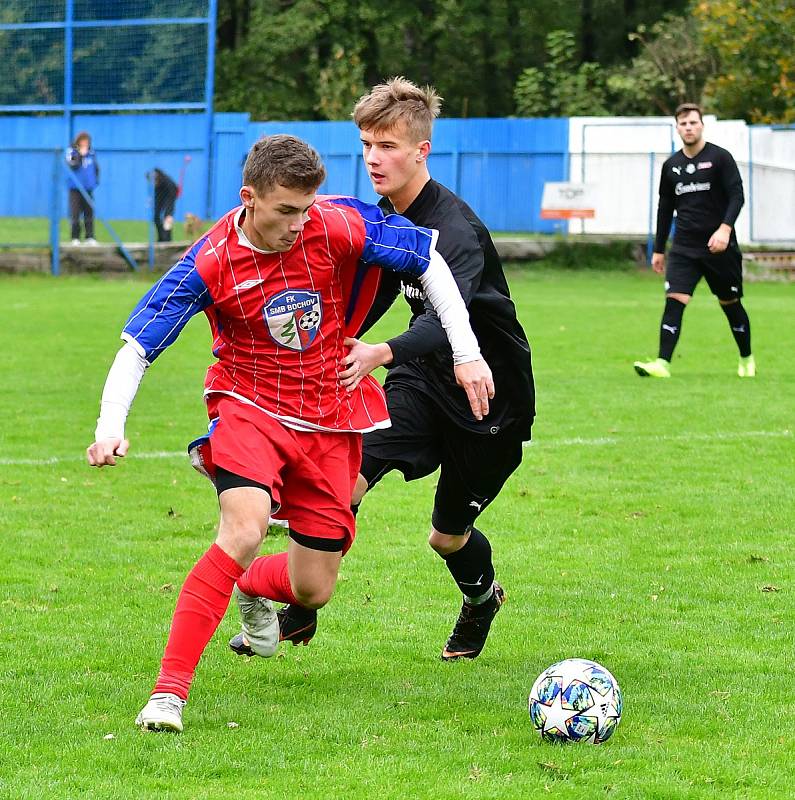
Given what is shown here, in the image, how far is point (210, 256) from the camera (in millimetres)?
4395

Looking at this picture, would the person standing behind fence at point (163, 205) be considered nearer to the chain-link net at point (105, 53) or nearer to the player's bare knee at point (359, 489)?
the chain-link net at point (105, 53)

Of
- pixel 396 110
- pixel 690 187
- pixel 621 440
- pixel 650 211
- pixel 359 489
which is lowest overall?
pixel 621 440

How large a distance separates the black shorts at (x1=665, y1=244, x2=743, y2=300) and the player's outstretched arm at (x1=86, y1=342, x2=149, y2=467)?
862 cm

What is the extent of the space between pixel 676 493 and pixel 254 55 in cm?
3849

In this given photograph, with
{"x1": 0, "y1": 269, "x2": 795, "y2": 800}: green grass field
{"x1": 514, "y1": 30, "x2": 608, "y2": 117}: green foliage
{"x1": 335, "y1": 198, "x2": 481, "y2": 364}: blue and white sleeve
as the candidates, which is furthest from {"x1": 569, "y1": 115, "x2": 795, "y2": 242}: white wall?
{"x1": 335, "y1": 198, "x2": 481, "y2": 364}: blue and white sleeve

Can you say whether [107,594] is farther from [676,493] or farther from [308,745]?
[676,493]

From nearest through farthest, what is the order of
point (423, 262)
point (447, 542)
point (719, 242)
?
1. point (423, 262)
2. point (447, 542)
3. point (719, 242)

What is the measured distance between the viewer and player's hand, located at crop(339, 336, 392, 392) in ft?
15.1

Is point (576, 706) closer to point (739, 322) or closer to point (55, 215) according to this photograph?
point (739, 322)

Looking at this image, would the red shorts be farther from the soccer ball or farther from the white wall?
the white wall

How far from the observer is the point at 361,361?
4.61m

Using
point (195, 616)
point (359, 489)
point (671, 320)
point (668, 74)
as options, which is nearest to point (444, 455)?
point (359, 489)

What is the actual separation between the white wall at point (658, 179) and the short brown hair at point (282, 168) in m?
24.0

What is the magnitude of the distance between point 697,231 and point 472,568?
7801 millimetres
